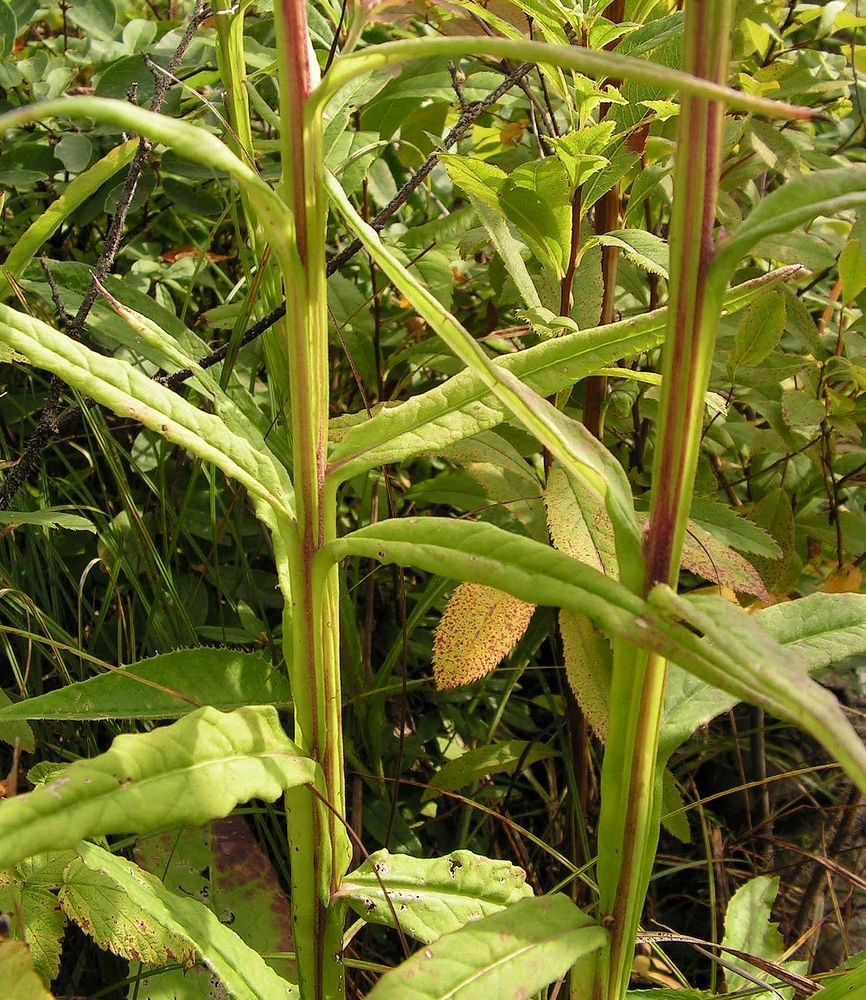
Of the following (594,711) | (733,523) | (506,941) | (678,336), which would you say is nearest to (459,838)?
(594,711)

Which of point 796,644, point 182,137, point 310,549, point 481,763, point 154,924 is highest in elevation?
point 182,137

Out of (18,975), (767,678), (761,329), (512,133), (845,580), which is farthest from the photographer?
(512,133)

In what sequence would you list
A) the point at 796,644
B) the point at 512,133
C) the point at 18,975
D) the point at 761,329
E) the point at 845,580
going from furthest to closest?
the point at 512,133 < the point at 845,580 < the point at 761,329 < the point at 796,644 < the point at 18,975

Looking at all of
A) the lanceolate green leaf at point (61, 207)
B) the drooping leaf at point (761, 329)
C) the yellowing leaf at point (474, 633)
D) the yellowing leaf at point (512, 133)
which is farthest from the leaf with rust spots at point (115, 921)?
the yellowing leaf at point (512, 133)

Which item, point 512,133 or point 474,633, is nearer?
point 474,633

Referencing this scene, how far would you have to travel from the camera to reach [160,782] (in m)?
0.68

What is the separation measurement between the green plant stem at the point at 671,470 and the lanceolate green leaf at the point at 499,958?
5cm

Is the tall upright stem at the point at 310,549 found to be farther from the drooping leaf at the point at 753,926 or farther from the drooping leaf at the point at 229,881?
the drooping leaf at the point at 753,926

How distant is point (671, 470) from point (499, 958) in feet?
1.19

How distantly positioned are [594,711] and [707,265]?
2.06ft

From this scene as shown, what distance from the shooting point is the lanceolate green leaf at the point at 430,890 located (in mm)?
887

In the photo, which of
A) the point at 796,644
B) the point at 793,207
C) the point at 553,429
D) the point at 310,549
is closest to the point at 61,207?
the point at 310,549

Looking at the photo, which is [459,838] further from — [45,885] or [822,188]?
[822,188]

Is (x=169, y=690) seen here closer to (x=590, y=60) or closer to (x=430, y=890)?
(x=430, y=890)
